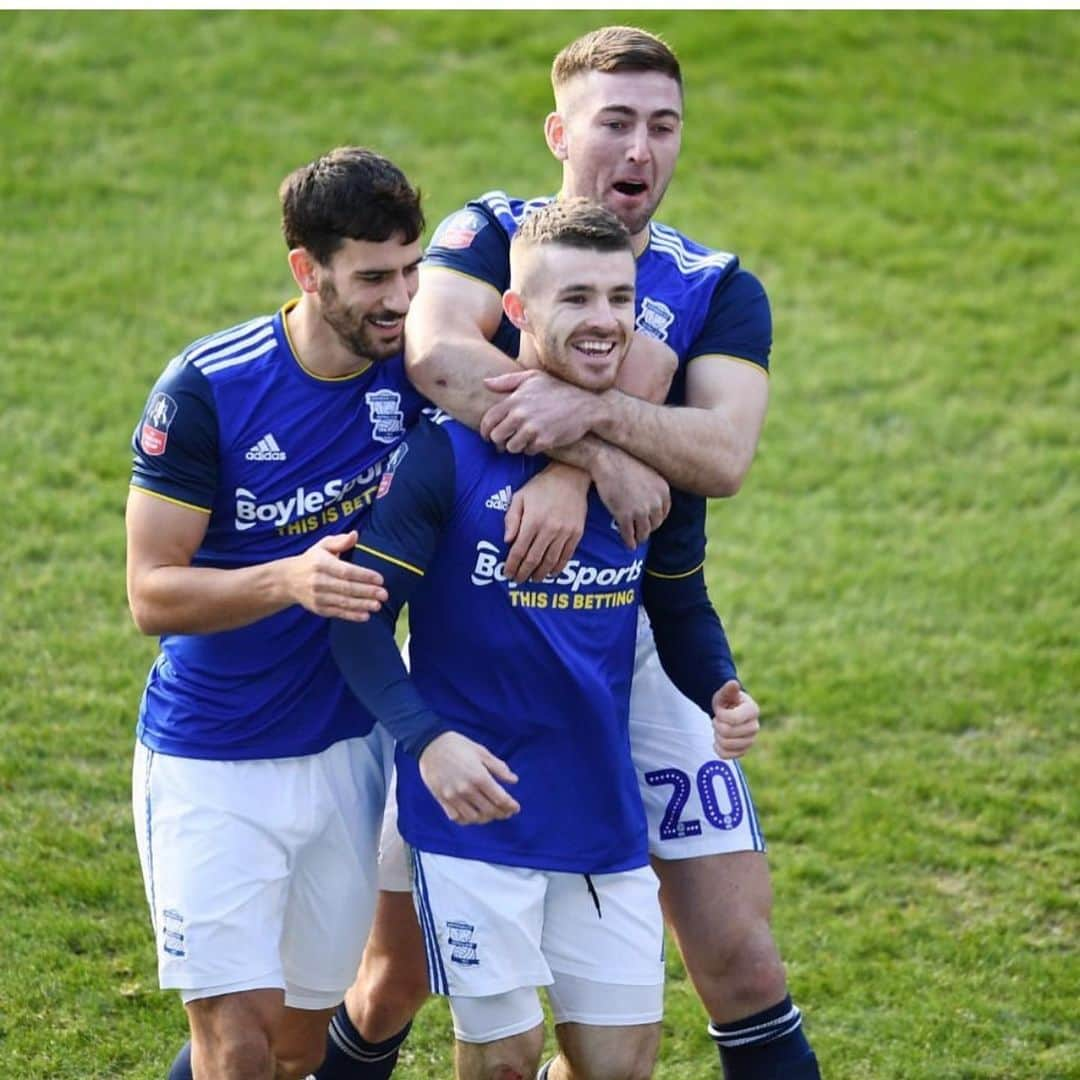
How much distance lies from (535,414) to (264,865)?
1.32 metres

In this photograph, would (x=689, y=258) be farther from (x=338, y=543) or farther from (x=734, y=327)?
(x=338, y=543)

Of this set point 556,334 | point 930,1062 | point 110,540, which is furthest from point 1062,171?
point 556,334

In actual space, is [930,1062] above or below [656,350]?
below

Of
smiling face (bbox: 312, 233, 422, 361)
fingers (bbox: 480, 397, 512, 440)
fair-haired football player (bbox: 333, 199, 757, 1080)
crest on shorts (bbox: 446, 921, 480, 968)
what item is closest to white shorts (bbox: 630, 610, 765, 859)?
fair-haired football player (bbox: 333, 199, 757, 1080)

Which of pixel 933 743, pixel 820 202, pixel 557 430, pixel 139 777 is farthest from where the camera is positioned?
pixel 820 202

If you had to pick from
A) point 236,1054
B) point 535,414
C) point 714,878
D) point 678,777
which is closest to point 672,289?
point 535,414

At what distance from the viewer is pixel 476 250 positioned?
16.8 ft

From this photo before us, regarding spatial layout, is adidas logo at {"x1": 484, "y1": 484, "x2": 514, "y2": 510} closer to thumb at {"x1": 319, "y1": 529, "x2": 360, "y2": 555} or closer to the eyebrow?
thumb at {"x1": 319, "y1": 529, "x2": 360, "y2": 555}

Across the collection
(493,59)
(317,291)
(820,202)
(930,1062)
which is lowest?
(930,1062)

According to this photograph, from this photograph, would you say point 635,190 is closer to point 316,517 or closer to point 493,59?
point 316,517

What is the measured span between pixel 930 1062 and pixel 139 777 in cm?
259

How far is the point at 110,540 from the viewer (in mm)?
9031

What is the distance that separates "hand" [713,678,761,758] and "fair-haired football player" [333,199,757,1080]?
1cm

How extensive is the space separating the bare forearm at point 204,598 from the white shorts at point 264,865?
0.41m
